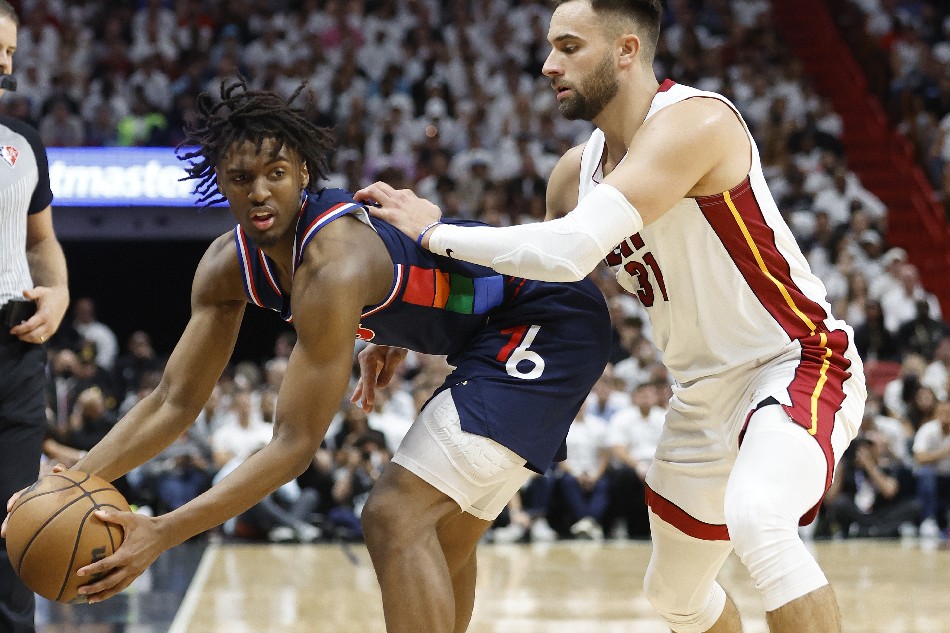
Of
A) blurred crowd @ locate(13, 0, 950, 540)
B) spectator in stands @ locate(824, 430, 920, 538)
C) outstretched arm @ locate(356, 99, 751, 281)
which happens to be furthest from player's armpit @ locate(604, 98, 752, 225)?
spectator in stands @ locate(824, 430, 920, 538)

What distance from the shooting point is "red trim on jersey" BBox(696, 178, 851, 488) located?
146 inches

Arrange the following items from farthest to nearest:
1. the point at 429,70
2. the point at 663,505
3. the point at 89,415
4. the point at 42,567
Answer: the point at 429,70
the point at 89,415
the point at 663,505
the point at 42,567

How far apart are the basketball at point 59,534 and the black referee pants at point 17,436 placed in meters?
0.83

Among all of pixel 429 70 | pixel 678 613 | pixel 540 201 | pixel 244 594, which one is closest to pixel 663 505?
pixel 678 613

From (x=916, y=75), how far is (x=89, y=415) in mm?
11270

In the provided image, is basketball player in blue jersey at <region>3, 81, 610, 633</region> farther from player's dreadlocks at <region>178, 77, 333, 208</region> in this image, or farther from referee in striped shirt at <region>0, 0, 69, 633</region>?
referee in striped shirt at <region>0, 0, 69, 633</region>

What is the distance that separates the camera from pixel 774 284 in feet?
12.3

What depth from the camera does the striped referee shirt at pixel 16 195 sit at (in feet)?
14.3

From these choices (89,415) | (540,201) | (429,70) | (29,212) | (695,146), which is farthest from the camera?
(429,70)

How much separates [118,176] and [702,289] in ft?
33.4

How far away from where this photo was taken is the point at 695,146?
360 centimetres

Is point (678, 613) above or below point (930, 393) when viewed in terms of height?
above

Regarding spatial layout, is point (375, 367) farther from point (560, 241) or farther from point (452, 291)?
point (560, 241)

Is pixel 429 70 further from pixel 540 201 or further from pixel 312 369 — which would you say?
pixel 312 369
